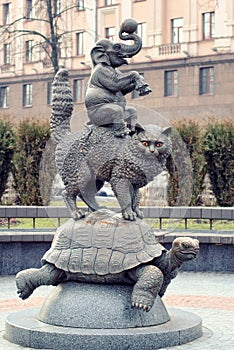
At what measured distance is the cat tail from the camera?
8992 millimetres

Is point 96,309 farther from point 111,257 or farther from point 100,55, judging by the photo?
point 100,55

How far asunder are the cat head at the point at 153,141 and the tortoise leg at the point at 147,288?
121cm

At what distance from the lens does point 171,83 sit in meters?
44.4

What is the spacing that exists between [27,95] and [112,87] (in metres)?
43.7

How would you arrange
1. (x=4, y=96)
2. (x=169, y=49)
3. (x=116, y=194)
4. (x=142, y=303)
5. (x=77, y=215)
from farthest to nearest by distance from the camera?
(x=4, y=96)
(x=169, y=49)
(x=77, y=215)
(x=116, y=194)
(x=142, y=303)

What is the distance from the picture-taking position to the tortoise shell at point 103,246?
8.24 meters

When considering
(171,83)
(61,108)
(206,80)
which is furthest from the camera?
(171,83)

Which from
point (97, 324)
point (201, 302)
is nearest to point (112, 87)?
point (97, 324)

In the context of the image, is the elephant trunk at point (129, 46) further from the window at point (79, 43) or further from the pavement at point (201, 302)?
the window at point (79, 43)

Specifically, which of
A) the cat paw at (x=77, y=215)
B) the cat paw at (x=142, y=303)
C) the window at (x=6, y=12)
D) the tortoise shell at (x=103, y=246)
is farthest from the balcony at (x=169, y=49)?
the cat paw at (x=142, y=303)

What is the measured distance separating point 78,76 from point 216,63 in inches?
376

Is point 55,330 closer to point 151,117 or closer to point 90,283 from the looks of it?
point 90,283

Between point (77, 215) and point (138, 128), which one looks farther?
point (77, 215)

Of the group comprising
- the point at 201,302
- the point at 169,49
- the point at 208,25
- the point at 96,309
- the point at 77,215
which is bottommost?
the point at 201,302
